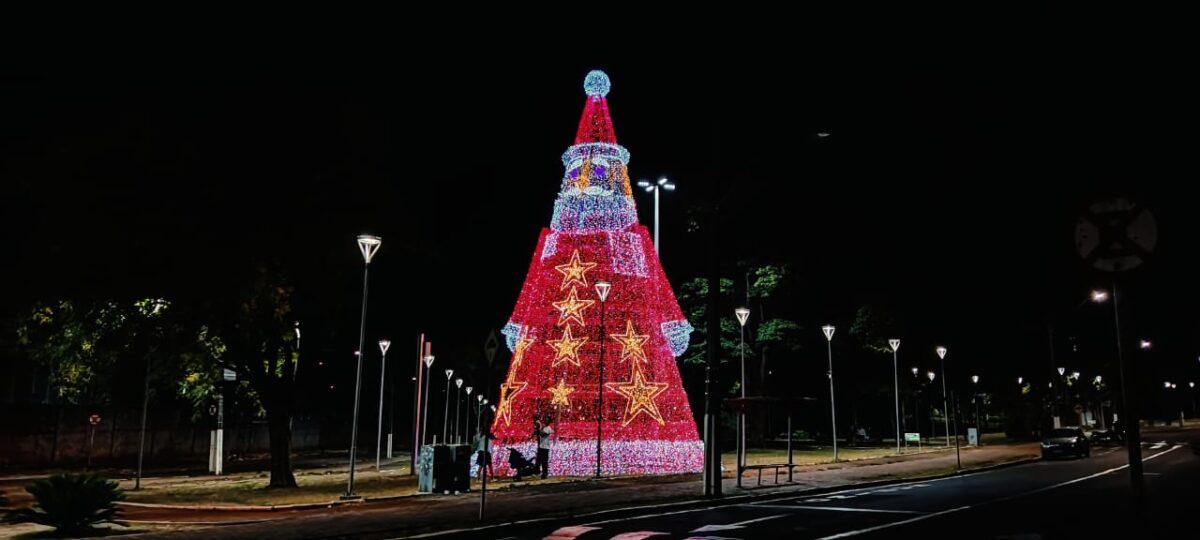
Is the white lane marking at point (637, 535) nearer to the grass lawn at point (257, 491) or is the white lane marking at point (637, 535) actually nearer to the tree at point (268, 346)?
the grass lawn at point (257, 491)

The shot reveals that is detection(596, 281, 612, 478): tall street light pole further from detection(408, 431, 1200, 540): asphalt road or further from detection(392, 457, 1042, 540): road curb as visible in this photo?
detection(408, 431, 1200, 540): asphalt road

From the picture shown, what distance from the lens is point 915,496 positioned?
60.4 feet

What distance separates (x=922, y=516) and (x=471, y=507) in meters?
8.04

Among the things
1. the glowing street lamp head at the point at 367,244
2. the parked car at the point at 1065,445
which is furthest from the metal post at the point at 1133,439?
the parked car at the point at 1065,445

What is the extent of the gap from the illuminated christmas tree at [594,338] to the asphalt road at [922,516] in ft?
21.7

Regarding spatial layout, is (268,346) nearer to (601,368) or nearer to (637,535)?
(601,368)

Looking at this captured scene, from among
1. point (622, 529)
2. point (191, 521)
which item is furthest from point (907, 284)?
point (191, 521)

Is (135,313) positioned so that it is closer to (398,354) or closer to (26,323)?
(26,323)

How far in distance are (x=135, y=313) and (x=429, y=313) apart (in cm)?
3099

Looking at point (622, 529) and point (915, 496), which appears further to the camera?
point (915, 496)

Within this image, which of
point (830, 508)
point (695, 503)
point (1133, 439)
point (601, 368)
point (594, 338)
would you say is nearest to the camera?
point (1133, 439)

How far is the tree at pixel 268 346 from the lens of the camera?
20656mm

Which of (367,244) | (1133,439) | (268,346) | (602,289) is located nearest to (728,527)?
(1133,439)

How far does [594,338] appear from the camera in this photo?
24.7m
